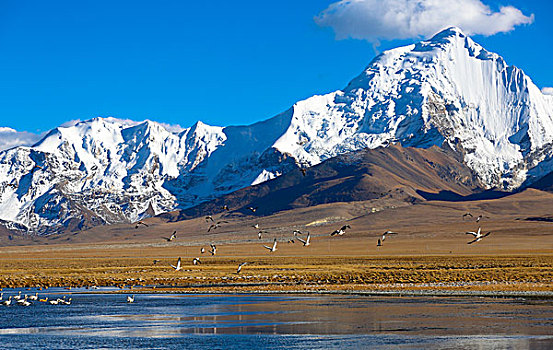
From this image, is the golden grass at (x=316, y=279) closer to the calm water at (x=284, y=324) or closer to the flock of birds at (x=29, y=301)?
the calm water at (x=284, y=324)

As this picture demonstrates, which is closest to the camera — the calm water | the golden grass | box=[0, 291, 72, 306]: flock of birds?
the calm water

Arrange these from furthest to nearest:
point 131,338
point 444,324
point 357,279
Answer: point 357,279 < point 444,324 < point 131,338

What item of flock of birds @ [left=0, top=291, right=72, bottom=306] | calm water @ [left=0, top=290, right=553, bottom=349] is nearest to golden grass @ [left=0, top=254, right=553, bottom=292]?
calm water @ [left=0, top=290, right=553, bottom=349]

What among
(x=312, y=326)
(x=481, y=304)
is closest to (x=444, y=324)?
(x=312, y=326)

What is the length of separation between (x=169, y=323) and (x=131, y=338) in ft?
19.2

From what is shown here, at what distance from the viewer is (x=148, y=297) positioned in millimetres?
65250

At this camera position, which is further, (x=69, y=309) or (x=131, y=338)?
(x=69, y=309)

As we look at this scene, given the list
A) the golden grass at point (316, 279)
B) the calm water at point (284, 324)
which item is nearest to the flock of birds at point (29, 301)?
the calm water at point (284, 324)

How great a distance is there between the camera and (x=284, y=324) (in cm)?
4669

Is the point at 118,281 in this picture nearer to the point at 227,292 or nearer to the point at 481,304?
the point at 227,292

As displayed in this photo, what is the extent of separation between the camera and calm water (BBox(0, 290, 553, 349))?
39938 mm

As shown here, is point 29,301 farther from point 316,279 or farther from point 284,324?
point 316,279

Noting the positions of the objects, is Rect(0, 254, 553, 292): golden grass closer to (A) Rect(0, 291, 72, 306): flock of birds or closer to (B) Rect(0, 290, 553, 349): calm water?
(B) Rect(0, 290, 553, 349): calm water

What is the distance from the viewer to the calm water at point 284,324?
131 feet
